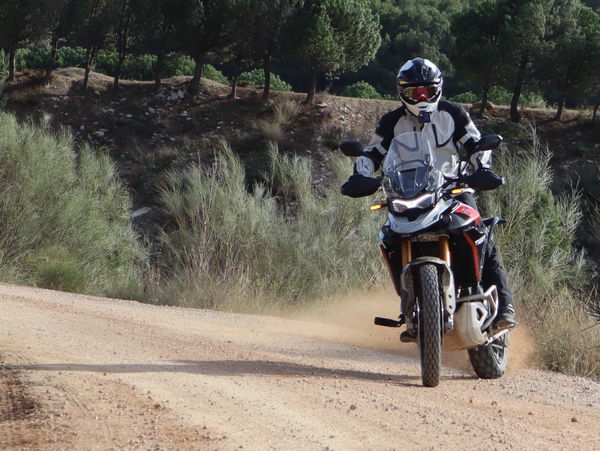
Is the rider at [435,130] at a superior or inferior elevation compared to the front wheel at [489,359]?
superior

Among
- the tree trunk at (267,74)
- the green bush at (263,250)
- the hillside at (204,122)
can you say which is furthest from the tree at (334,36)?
the green bush at (263,250)

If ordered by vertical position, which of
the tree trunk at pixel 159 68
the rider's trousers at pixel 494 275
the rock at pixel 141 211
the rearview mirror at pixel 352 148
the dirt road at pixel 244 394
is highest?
the tree trunk at pixel 159 68

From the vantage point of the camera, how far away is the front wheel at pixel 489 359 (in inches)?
279

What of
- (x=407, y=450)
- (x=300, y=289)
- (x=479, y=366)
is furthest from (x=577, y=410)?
(x=300, y=289)

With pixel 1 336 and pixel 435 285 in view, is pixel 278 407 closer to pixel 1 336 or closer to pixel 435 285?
pixel 435 285

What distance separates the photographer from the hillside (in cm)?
3412

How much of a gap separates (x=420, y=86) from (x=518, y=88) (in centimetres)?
3174

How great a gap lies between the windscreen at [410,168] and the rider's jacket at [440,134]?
8.1 inches

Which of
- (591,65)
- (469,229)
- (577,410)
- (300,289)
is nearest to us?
(577,410)

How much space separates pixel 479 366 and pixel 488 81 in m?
32.3

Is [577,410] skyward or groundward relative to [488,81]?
groundward

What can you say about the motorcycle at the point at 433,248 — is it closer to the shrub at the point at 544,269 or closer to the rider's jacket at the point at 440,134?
the rider's jacket at the point at 440,134

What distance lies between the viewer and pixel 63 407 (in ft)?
16.6

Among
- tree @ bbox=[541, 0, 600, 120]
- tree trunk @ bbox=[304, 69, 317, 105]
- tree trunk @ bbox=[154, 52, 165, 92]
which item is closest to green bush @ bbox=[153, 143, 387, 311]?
tree trunk @ bbox=[304, 69, 317, 105]
